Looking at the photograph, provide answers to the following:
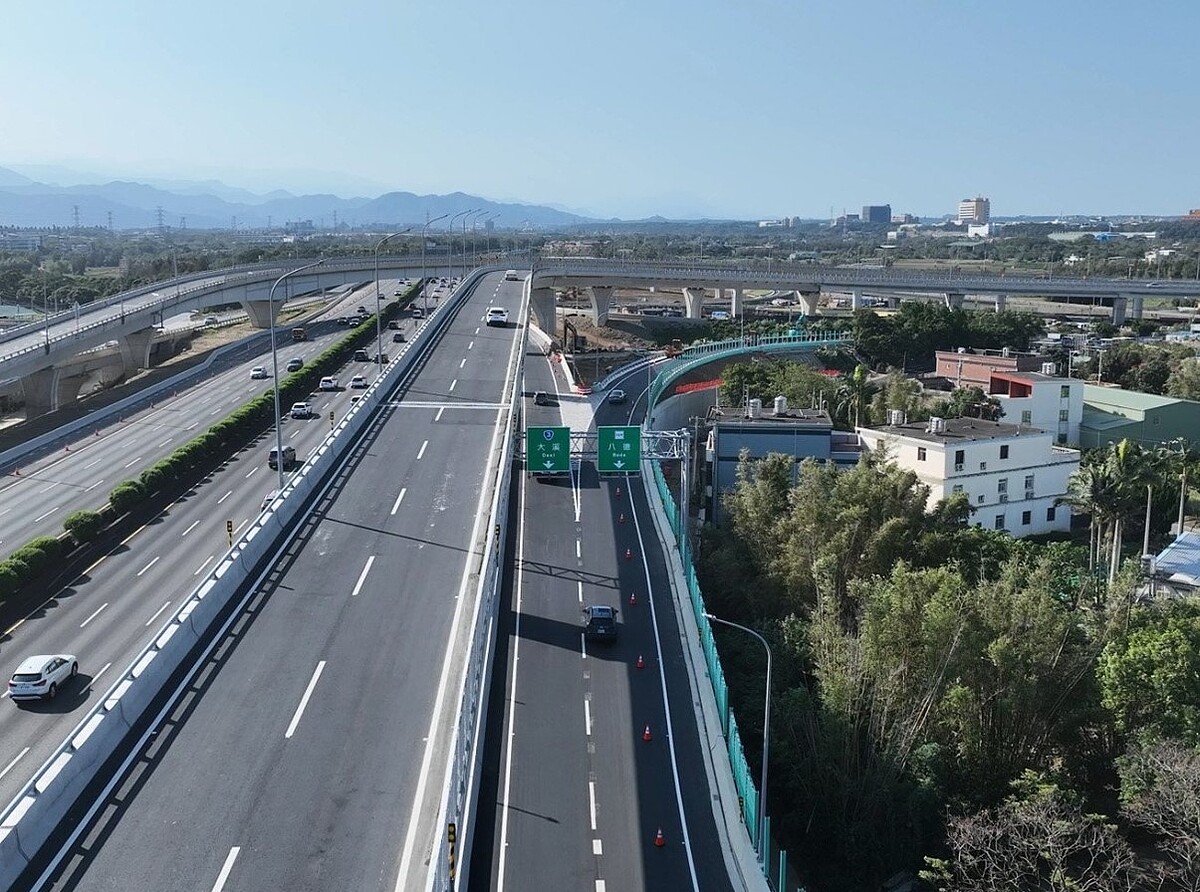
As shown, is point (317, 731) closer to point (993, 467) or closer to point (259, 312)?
point (993, 467)

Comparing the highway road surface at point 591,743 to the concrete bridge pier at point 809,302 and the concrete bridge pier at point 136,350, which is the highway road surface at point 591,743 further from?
the concrete bridge pier at point 809,302

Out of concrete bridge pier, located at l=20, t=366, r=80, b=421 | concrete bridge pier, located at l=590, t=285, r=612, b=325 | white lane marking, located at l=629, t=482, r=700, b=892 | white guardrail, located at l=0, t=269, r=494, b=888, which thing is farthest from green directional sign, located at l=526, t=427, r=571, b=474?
concrete bridge pier, located at l=590, t=285, r=612, b=325

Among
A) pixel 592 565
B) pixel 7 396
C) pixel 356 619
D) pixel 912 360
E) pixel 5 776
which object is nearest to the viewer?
pixel 5 776

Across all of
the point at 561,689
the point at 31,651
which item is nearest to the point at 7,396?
the point at 31,651

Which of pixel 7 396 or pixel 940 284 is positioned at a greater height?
pixel 940 284

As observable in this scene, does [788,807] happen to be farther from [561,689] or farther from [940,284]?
[940,284]

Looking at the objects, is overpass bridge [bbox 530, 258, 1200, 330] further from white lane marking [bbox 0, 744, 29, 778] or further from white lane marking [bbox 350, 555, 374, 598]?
white lane marking [bbox 0, 744, 29, 778]

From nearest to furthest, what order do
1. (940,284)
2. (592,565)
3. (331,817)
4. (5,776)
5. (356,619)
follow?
1. (331,817)
2. (5,776)
3. (356,619)
4. (592,565)
5. (940,284)

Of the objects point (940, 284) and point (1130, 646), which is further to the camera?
point (940, 284)
